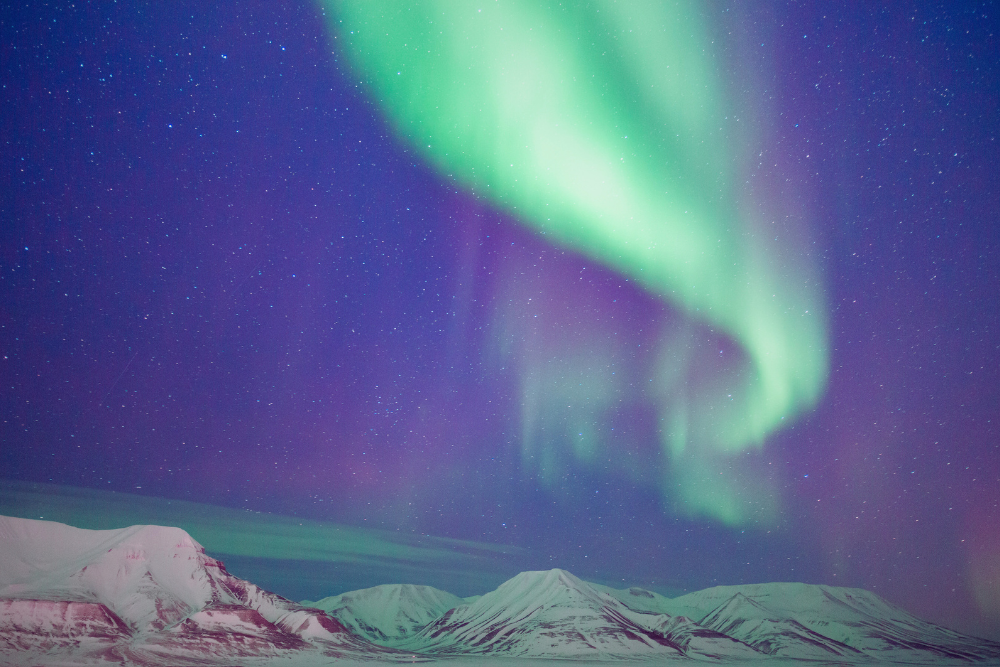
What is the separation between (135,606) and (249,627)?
901 inches

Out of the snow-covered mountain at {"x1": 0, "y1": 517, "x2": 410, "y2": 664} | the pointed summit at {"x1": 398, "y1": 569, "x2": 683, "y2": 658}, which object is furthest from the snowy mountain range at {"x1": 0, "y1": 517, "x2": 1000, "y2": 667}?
the pointed summit at {"x1": 398, "y1": 569, "x2": 683, "y2": 658}

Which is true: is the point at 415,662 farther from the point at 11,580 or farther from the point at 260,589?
the point at 11,580

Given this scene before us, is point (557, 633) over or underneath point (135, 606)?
underneath

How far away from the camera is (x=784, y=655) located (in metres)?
162

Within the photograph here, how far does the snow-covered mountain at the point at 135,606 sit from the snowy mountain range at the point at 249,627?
273 millimetres

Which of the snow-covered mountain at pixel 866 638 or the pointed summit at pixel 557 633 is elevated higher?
the snow-covered mountain at pixel 866 638

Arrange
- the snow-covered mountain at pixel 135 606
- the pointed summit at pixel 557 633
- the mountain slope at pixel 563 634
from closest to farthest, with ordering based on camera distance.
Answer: the snow-covered mountain at pixel 135 606 < the mountain slope at pixel 563 634 < the pointed summit at pixel 557 633

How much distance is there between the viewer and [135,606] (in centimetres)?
12475

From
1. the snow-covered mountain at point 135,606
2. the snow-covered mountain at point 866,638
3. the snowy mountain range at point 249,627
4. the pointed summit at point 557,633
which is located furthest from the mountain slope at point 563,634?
the snow-covered mountain at point 135,606

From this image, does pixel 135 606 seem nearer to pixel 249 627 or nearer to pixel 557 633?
pixel 249 627

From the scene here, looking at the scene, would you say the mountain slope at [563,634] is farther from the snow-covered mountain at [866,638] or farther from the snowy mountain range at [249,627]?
the snow-covered mountain at [866,638]

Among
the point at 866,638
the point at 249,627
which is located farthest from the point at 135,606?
the point at 866,638

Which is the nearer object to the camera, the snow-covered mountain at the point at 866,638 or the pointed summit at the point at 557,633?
the snow-covered mountain at the point at 866,638

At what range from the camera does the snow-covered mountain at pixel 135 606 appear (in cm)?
10069
